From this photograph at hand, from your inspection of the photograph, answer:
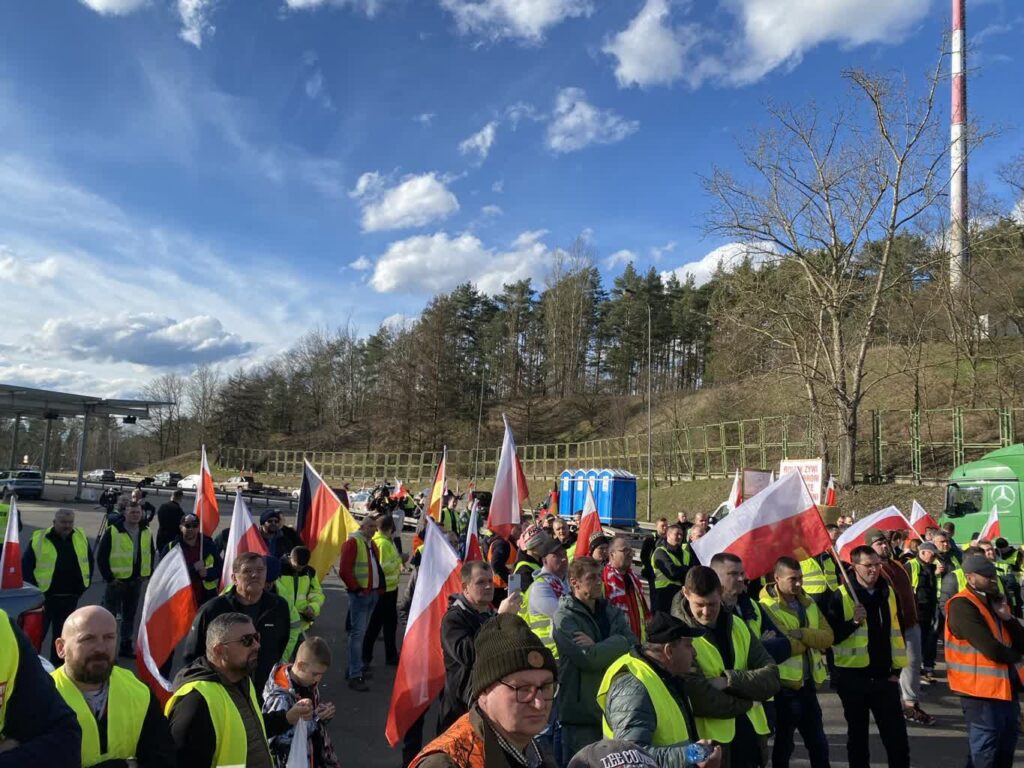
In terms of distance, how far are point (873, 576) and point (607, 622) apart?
8.28 ft

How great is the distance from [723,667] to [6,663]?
329cm

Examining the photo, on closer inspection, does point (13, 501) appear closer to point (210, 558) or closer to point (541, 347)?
point (210, 558)

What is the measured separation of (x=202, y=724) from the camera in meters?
3.17

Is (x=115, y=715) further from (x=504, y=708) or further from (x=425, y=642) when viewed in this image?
(x=425, y=642)

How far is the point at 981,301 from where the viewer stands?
109ft

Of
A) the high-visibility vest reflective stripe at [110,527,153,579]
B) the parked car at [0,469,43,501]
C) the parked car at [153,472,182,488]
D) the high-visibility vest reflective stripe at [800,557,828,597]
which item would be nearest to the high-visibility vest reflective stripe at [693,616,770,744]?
the high-visibility vest reflective stripe at [800,557,828,597]

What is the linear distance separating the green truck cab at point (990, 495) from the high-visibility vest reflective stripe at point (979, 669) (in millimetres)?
12518

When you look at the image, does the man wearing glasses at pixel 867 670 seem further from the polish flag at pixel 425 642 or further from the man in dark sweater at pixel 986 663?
the polish flag at pixel 425 642

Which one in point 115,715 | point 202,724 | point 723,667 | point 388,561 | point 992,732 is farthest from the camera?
point 388,561

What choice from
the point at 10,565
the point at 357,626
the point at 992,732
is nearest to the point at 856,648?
the point at 992,732

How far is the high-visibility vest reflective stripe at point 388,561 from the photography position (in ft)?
28.9

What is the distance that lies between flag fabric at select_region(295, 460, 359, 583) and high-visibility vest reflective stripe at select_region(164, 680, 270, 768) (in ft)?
16.0

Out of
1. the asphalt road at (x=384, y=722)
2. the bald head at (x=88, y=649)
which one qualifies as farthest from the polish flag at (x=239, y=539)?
the bald head at (x=88, y=649)

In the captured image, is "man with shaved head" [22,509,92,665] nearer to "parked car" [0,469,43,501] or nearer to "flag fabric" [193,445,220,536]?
"flag fabric" [193,445,220,536]
